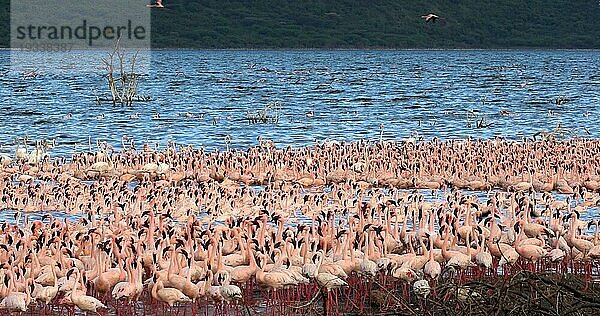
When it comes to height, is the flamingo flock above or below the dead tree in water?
above

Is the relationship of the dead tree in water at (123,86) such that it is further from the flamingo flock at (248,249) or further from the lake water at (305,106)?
the flamingo flock at (248,249)

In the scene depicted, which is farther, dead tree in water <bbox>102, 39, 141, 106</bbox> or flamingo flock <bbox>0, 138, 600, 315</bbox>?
dead tree in water <bbox>102, 39, 141, 106</bbox>

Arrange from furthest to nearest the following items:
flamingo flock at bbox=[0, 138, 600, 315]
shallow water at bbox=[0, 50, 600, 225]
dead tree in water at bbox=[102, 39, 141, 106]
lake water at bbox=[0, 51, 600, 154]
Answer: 1. dead tree in water at bbox=[102, 39, 141, 106]
2. lake water at bbox=[0, 51, 600, 154]
3. shallow water at bbox=[0, 50, 600, 225]
4. flamingo flock at bbox=[0, 138, 600, 315]

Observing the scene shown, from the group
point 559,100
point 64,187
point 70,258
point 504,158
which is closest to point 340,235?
point 70,258

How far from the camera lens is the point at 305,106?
64750 mm

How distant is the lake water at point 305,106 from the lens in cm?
4462

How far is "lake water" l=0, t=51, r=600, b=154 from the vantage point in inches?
1757

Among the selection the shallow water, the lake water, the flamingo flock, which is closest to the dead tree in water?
the lake water

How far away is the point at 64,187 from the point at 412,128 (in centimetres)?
2841

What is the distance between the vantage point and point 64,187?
21109mm

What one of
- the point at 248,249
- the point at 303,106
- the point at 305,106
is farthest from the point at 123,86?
the point at 248,249

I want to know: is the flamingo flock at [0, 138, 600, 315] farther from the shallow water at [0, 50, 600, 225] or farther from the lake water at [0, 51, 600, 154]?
the lake water at [0, 51, 600, 154]

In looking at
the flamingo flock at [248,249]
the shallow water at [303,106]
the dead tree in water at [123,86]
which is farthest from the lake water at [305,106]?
the flamingo flock at [248,249]

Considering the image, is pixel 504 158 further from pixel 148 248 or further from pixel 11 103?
pixel 11 103
